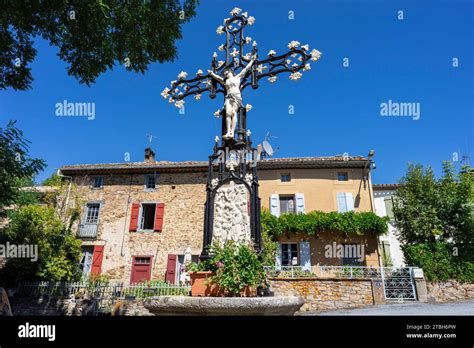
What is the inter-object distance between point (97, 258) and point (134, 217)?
301 centimetres

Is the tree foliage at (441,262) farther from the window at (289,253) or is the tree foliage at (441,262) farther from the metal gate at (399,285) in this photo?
the window at (289,253)

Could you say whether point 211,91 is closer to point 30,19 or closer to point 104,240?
point 30,19

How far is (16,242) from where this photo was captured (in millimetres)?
13562

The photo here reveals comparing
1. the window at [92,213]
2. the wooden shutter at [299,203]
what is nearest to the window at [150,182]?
the window at [92,213]

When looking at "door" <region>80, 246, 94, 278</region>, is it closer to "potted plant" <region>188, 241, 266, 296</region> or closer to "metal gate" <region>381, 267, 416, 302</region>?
"metal gate" <region>381, 267, 416, 302</region>

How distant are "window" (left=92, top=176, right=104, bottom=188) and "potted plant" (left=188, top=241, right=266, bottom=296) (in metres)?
17.1

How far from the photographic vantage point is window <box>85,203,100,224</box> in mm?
18297

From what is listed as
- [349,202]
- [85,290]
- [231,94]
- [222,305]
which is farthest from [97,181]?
[222,305]

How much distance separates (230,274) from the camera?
3605 mm

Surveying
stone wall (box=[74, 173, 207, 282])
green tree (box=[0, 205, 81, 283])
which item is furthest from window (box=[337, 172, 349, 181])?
green tree (box=[0, 205, 81, 283])

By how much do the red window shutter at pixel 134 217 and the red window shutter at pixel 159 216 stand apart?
1.26 meters

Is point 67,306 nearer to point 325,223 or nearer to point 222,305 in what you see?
point 222,305

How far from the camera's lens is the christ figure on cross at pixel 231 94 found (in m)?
5.02

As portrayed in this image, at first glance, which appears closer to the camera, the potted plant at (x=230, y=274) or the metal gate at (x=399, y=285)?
the potted plant at (x=230, y=274)
